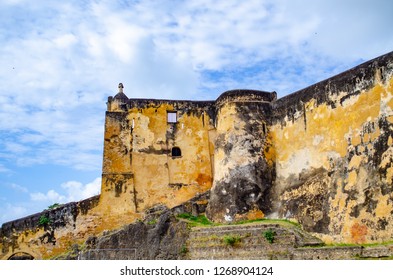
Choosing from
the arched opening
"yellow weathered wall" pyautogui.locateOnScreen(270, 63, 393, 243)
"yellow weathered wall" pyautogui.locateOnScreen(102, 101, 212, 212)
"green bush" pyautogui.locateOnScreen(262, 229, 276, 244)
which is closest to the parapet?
"yellow weathered wall" pyautogui.locateOnScreen(270, 63, 393, 243)

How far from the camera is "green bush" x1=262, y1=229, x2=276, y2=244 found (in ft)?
47.5

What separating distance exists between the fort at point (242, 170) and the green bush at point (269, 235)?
0.58 metres

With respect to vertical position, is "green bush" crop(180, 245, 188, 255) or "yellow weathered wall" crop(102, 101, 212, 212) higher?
"yellow weathered wall" crop(102, 101, 212, 212)

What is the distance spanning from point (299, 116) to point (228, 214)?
14.6 feet

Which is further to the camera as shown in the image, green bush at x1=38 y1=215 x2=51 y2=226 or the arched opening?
green bush at x1=38 y1=215 x2=51 y2=226

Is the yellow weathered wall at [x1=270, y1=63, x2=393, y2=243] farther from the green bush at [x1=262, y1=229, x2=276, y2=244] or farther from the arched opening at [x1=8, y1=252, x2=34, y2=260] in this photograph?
the arched opening at [x1=8, y1=252, x2=34, y2=260]

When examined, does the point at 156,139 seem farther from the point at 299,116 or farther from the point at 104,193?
Result: the point at 299,116

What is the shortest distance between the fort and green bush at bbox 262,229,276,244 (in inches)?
22.8

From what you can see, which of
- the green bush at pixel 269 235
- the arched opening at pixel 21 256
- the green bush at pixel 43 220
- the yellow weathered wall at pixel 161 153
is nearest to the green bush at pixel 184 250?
the green bush at pixel 269 235

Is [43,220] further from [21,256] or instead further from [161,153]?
[161,153]

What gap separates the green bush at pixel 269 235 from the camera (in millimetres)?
14477

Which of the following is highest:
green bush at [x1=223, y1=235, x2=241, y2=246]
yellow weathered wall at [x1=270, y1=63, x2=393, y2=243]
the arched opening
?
yellow weathered wall at [x1=270, y1=63, x2=393, y2=243]

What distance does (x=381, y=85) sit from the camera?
14609 mm

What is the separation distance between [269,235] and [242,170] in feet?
14.3
